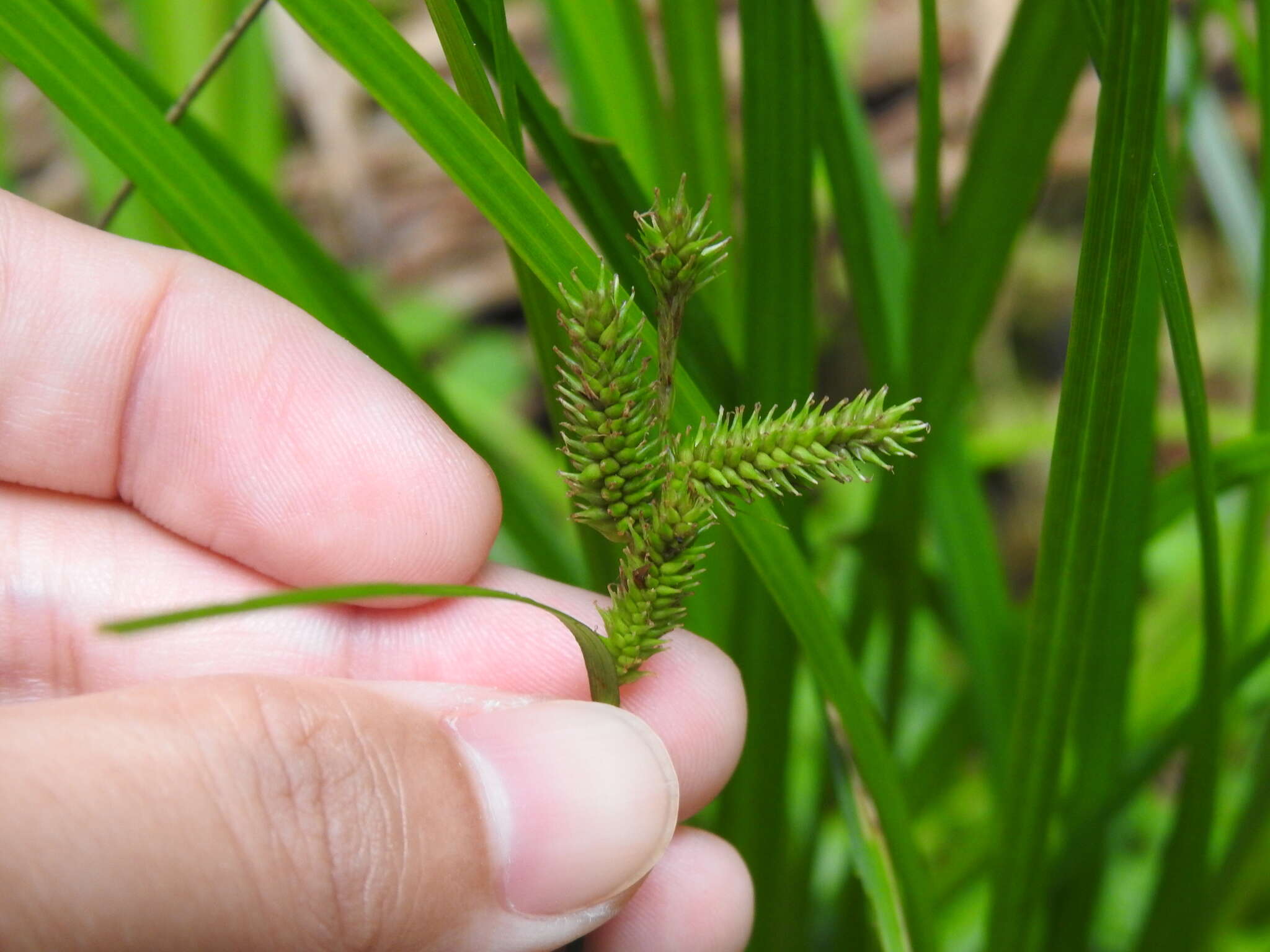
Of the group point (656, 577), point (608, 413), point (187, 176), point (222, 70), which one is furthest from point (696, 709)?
point (222, 70)

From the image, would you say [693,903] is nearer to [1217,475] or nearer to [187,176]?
[1217,475]

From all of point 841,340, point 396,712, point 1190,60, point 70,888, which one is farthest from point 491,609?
point 841,340

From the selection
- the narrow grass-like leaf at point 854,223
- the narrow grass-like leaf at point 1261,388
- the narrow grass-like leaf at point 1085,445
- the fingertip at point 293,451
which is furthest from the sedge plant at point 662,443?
the narrow grass-like leaf at point 1261,388

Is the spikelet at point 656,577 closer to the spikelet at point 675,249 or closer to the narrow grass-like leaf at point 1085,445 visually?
the spikelet at point 675,249

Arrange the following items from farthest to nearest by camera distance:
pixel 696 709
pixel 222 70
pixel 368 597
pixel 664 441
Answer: pixel 222 70, pixel 696 709, pixel 664 441, pixel 368 597

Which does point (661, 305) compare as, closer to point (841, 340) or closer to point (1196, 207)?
point (841, 340)

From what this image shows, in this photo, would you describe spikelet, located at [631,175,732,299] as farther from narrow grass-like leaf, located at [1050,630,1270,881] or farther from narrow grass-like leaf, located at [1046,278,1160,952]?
narrow grass-like leaf, located at [1050,630,1270,881]
